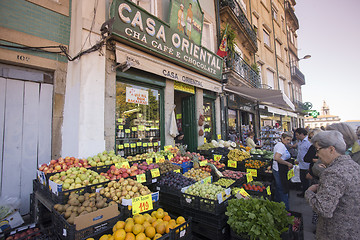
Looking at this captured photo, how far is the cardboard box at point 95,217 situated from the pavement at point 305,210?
366 cm

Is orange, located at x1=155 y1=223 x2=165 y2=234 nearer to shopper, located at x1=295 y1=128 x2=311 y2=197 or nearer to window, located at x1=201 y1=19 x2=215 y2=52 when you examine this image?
shopper, located at x1=295 y1=128 x2=311 y2=197

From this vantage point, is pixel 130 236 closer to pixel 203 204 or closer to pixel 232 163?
pixel 203 204

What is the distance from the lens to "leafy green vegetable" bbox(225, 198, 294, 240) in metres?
2.22

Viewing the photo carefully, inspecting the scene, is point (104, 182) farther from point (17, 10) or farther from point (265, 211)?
point (17, 10)

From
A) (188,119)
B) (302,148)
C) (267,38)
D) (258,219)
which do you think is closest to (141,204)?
(258,219)

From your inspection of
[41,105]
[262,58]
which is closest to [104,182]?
[41,105]

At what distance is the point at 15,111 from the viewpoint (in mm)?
4133

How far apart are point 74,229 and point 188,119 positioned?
6.75m

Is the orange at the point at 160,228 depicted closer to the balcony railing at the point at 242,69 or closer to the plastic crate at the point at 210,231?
the plastic crate at the point at 210,231

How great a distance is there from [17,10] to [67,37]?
40.8 inches

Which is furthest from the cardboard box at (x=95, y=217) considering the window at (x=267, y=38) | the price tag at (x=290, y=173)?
the window at (x=267, y=38)

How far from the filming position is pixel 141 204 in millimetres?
2643

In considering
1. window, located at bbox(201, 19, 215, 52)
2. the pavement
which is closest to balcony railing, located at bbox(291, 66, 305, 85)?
window, located at bbox(201, 19, 215, 52)

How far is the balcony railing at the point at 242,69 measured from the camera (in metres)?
9.98
